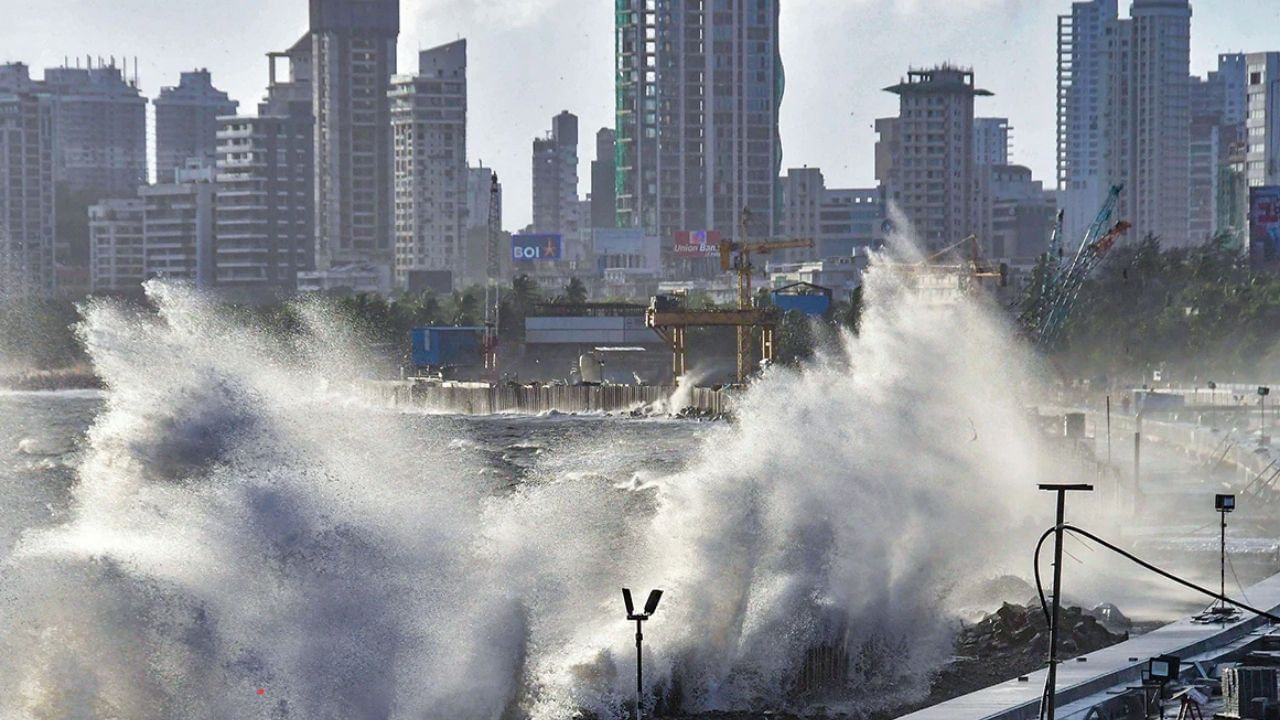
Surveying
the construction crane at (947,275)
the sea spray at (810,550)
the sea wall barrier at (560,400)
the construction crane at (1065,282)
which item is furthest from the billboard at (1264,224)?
the sea spray at (810,550)

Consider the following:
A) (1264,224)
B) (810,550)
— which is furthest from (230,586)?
(1264,224)

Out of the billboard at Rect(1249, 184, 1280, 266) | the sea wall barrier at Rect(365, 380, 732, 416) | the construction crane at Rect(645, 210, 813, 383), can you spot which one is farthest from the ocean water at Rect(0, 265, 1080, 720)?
the construction crane at Rect(645, 210, 813, 383)

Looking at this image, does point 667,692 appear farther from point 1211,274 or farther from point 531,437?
point 1211,274

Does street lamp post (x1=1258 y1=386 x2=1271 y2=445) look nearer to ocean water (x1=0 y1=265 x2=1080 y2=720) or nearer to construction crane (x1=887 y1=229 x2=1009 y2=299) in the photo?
construction crane (x1=887 y1=229 x2=1009 y2=299)

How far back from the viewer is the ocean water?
37.9m

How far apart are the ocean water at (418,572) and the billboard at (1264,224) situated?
107404 millimetres

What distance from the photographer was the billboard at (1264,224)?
164 meters

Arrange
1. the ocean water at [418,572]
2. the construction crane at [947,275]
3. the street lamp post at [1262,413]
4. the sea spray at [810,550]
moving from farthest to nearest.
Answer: the construction crane at [947,275]
the street lamp post at [1262,413]
the sea spray at [810,550]
the ocean water at [418,572]

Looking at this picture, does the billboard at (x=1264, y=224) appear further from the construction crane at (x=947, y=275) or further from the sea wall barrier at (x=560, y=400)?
the sea wall barrier at (x=560, y=400)

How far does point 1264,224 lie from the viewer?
167 m

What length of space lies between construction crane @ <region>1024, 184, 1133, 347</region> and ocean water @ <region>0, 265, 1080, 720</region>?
320 feet

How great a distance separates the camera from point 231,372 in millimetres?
43719

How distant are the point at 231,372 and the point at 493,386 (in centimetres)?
14223

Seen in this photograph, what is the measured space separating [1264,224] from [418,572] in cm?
13592
